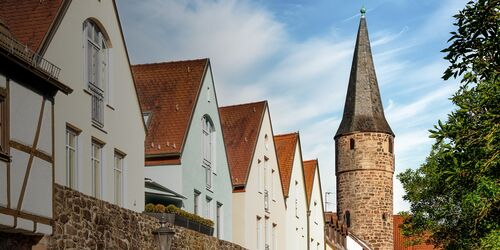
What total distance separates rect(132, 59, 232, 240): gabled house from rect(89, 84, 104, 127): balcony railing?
21.4ft

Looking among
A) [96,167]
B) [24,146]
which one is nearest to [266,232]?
[96,167]

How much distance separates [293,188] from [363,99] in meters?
34.0

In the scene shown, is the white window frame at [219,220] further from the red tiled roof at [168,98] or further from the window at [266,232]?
the window at [266,232]

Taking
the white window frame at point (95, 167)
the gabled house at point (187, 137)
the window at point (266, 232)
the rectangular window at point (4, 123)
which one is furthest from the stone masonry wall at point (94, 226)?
the window at point (266, 232)

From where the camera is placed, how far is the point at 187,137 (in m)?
30.3

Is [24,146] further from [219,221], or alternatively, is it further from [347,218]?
[347,218]

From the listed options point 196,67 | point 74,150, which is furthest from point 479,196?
point 196,67

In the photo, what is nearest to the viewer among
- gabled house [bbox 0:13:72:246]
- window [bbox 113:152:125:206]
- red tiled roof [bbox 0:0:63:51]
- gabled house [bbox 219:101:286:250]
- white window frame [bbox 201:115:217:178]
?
gabled house [bbox 0:13:72:246]

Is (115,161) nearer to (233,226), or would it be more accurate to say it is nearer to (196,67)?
(196,67)

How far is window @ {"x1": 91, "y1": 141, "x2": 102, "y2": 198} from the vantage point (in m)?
22.7

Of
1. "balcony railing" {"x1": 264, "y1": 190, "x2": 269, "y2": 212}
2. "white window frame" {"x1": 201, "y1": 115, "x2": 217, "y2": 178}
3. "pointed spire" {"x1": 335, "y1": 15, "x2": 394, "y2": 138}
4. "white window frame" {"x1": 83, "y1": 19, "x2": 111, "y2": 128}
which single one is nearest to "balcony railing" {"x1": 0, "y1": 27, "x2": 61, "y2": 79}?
"white window frame" {"x1": 83, "y1": 19, "x2": 111, "y2": 128}

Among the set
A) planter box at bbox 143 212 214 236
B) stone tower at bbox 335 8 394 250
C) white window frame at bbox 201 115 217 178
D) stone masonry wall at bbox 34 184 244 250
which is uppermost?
stone tower at bbox 335 8 394 250

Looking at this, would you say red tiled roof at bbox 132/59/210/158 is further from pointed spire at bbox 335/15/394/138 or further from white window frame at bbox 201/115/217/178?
pointed spire at bbox 335/15/394/138

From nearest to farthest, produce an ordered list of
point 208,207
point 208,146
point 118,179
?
point 118,179, point 208,207, point 208,146
